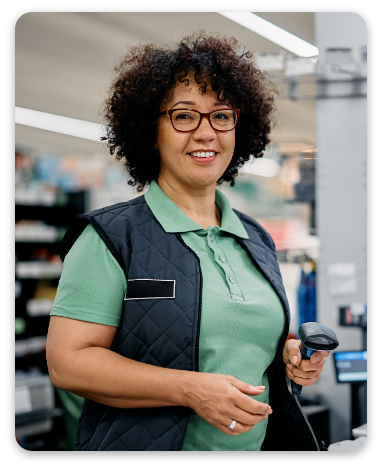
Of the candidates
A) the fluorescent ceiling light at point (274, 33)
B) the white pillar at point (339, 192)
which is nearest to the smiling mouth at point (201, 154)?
the fluorescent ceiling light at point (274, 33)

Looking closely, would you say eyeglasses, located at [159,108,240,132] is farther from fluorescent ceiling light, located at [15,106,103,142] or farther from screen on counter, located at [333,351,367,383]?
fluorescent ceiling light, located at [15,106,103,142]

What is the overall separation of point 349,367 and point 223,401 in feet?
4.85

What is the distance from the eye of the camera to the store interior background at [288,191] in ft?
11.0

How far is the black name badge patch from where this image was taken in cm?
103

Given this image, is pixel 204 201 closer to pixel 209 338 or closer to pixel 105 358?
pixel 209 338

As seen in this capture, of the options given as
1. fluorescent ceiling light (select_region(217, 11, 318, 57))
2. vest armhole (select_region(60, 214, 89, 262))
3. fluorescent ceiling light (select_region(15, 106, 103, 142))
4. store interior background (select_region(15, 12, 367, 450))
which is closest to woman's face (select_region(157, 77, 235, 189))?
vest armhole (select_region(60, 214, 89, 262))

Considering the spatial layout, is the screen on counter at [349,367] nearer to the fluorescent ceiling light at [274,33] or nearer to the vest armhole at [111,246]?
the vest armhole at [111,246]

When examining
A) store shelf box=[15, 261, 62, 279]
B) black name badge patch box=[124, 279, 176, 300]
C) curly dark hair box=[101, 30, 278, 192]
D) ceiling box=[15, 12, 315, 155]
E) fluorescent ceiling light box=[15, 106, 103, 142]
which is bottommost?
store shelf box=[15, 261, 62, 279]

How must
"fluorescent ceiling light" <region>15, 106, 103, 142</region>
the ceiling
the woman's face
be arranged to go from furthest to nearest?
"fluorescent ceiling light" <region>15, 106, 103, 142</region> → the ceiling → the woman's face

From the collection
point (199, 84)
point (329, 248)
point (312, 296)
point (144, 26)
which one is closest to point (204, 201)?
point (199, 84)

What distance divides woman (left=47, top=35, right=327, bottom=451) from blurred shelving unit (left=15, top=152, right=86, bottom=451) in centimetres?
244

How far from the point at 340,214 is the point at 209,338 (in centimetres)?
274

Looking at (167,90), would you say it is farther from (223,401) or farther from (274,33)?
(274,33)

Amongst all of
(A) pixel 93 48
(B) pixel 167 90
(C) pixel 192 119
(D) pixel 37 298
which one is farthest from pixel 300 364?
(A) pixel 93 48
